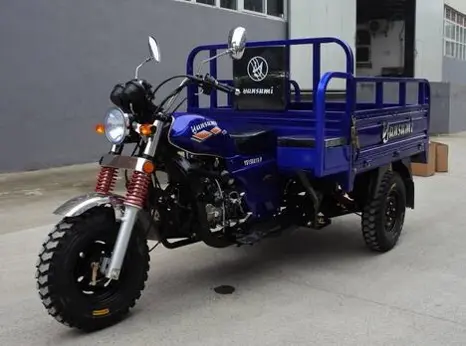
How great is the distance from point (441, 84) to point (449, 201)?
1205cm

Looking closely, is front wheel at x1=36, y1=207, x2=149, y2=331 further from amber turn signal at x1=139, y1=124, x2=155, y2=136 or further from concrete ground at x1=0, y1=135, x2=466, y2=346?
amber turn signal at x1=139, y1=124, x2=155, y2=136

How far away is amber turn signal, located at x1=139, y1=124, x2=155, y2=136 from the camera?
3594mm

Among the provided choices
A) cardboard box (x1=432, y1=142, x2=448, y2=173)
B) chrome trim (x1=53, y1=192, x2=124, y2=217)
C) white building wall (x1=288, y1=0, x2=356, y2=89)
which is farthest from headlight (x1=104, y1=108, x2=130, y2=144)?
white building wall (x1=288, y1=0, x2=356, y2=89)

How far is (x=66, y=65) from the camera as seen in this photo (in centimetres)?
991

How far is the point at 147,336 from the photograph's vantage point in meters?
3.58

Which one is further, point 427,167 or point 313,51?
point 427,167

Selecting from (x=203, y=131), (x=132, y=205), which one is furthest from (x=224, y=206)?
(x=132, y=205)

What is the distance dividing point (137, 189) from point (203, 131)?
681 millimetres

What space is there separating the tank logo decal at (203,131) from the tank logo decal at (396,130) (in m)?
1.77

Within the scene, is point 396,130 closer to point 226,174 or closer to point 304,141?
point 304,141

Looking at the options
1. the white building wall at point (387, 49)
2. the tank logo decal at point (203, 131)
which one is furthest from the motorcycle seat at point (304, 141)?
the white building wall at point (387, 49)

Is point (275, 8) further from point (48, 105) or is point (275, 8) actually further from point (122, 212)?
point (122, 212)

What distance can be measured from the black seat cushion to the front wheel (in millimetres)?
1092

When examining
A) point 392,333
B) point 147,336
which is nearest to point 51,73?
point 147,336
